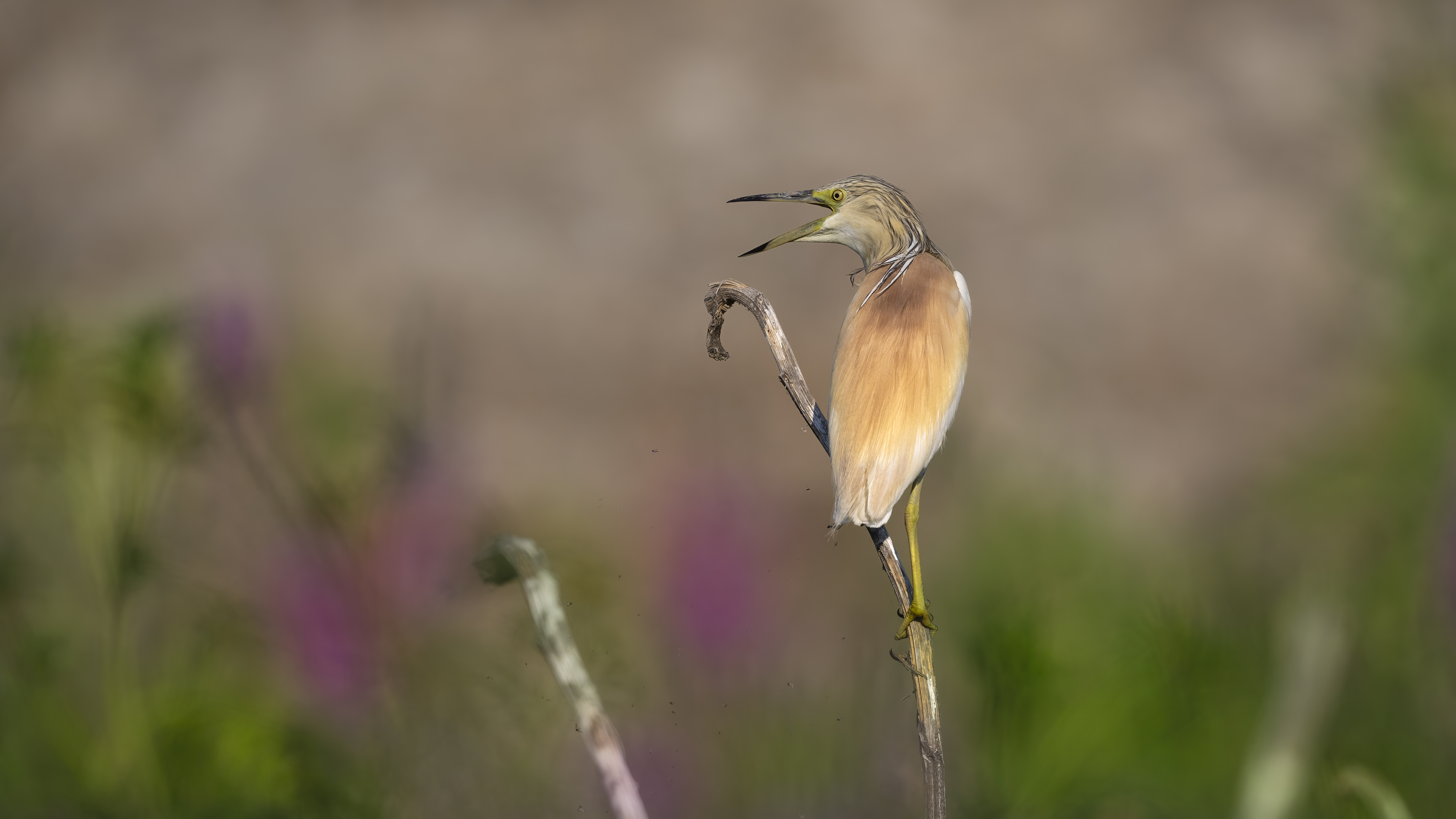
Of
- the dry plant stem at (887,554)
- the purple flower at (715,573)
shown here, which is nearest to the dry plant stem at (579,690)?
the dry plant stem at (887,554)

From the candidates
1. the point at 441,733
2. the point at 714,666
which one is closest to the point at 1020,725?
the point at 714,666

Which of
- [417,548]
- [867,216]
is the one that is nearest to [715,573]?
[417,548]

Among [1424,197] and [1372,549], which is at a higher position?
[1424,197]

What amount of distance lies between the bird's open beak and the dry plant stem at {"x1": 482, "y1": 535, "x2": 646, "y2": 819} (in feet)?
0.26

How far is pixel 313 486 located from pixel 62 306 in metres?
0.68

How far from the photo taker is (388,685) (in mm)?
443

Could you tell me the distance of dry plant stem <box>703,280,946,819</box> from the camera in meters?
0.19

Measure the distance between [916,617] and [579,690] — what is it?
0.29 ft

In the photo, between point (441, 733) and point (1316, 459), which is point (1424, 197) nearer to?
point (1316, 459)

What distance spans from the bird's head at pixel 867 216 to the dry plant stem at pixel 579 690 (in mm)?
101

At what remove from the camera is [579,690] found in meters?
0.15

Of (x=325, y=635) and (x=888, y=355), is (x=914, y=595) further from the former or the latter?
(x=325, y=635)

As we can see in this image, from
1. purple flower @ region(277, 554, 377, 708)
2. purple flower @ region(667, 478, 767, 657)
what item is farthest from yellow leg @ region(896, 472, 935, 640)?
purple flower @ region(277, 554, 377, 708)

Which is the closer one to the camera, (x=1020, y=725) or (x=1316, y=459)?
(x=1020, y=725)
